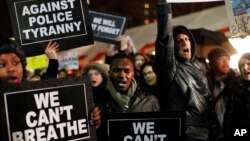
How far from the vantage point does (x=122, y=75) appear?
18.9ft

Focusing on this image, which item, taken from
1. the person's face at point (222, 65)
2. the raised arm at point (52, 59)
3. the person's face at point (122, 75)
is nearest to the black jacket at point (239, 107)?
the person's face at point (122, 75)

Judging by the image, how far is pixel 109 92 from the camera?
5867 millimetres

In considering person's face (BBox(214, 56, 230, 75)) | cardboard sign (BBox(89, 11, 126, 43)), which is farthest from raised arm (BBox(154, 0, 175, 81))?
cardboard sign (BBox(89, 11, 126, 43))

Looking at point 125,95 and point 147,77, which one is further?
point 147,77

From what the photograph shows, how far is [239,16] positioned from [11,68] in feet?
9.62

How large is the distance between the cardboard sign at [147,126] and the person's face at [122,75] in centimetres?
63

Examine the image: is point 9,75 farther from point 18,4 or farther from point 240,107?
point 240,107

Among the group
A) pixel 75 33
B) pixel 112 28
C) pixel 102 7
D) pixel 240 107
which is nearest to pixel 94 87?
pixel 75 33

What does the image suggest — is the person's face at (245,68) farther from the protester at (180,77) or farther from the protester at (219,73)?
the protester at (219,73)

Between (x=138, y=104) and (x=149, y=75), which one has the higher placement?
(x=149, y=75)

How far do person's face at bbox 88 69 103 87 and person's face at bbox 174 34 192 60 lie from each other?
1666 mm

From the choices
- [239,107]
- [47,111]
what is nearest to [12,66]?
[47,111]

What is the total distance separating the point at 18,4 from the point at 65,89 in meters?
1.51

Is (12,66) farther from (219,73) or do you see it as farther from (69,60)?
(69,60)
